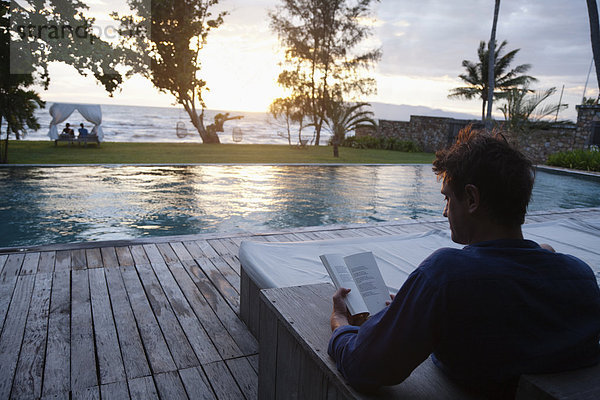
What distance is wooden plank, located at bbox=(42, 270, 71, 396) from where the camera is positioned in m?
1.91

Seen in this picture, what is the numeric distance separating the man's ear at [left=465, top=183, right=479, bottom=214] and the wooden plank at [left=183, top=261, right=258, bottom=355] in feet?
5.15

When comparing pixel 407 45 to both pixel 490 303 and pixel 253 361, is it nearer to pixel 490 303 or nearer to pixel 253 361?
Result: pixel 253 361

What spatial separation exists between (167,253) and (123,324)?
122 centimetres

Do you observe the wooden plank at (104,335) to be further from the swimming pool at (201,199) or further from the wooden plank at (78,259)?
the swimming pool at (201,199)

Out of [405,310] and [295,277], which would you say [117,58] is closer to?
[295,277]

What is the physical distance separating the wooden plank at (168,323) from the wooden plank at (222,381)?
0.09m

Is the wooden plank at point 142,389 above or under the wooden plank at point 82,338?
under

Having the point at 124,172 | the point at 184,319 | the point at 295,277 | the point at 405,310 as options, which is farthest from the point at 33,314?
the point at 124,172

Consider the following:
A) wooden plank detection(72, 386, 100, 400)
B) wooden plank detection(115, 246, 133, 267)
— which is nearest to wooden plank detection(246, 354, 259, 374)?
wooden plank detection(72, 386, 100, 400)

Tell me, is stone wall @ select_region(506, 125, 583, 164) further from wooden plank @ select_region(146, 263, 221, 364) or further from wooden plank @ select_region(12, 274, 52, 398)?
A: wooden plank @ select_region(12, 274, 52, 398)

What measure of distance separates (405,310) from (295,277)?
1478mm

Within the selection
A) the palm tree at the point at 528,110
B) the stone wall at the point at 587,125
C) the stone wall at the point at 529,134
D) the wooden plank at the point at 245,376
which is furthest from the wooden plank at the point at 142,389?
the stone wall at the point at 587,125

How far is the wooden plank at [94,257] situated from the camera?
10.8 feet

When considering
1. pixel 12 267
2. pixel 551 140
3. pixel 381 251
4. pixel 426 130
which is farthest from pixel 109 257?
pixel 426 130
